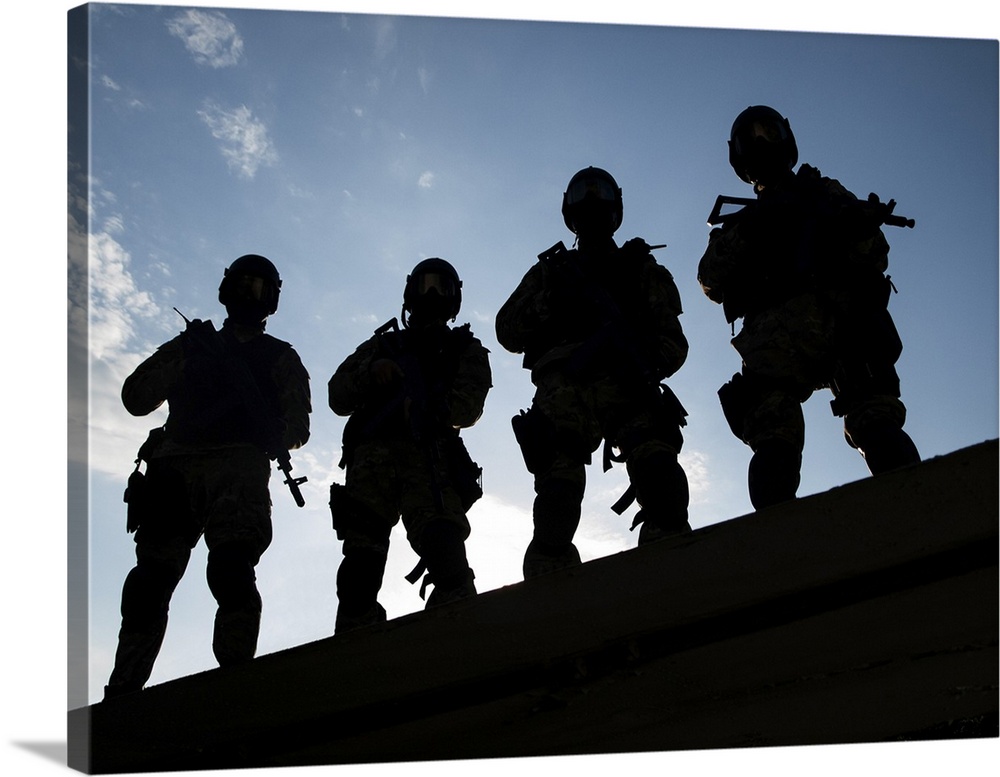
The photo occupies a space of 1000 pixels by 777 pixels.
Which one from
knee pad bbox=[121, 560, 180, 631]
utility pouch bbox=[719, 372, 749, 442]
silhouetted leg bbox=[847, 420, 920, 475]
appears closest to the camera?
silhouetted leg bbox=[847, 420, 920, 475]

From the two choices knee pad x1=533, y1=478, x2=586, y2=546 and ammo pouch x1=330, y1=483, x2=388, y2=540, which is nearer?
knee pad x1=533, y1=478, x2=586, y2=546

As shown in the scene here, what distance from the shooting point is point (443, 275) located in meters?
4.82

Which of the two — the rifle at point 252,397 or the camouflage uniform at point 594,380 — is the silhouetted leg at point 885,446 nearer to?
the camouflage uniform at point 594,380

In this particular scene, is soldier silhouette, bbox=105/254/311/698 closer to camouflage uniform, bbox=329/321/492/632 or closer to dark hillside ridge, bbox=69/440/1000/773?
camouflage uniform, bbox=329/321/492/632

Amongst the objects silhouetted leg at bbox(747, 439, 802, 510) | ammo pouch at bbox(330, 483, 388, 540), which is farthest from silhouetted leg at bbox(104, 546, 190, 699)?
silhouetted leg at bbox(747, 439, 802, 510)

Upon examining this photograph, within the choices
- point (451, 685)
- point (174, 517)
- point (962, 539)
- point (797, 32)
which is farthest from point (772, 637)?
point (174, 517)

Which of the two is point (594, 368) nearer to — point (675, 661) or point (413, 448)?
point (413, 448)

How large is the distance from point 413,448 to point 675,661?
1926 mm

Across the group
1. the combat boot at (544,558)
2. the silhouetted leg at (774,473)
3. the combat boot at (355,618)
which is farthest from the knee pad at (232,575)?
the silhouetted leg at (774,473)

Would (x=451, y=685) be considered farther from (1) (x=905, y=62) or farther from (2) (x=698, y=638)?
(1) (x=905, y=62)

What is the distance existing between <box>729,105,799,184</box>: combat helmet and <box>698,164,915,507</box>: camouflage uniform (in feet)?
0.58

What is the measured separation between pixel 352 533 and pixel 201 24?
7.02 feet

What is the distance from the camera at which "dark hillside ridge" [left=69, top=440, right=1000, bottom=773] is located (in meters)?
2.58

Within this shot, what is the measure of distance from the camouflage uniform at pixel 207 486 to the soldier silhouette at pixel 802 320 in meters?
2.04
